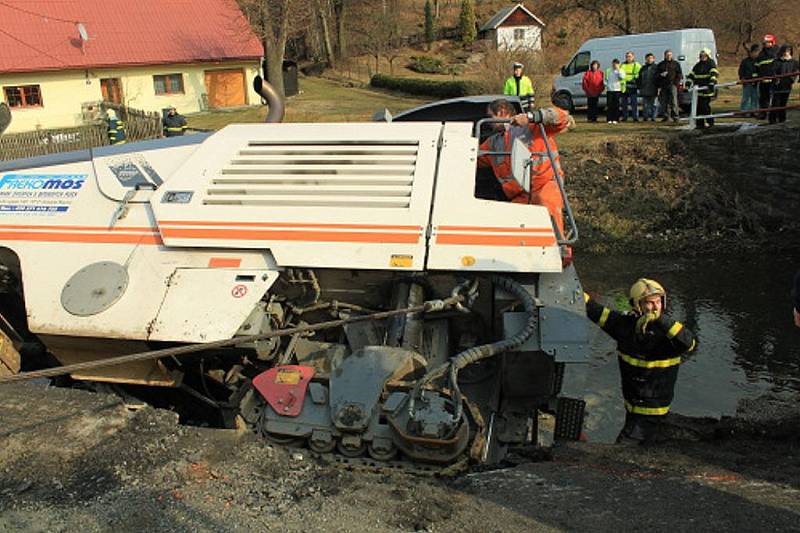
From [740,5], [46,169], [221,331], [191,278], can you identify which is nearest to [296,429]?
[221,331]

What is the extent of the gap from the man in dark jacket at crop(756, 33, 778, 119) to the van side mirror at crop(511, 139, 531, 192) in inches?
395

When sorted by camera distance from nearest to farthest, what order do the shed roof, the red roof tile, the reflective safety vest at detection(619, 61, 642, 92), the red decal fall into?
the red decal, the reflective safety vest at detection(619, 61, 642, 92), the red roof tile, the shed roof

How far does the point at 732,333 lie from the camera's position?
8586mm

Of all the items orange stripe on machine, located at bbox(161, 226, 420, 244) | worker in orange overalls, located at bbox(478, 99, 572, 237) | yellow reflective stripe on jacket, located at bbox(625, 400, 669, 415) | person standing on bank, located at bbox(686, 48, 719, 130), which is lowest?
yellow reflective stripe on jacket, located at bbox(625, 400, 669, 415)

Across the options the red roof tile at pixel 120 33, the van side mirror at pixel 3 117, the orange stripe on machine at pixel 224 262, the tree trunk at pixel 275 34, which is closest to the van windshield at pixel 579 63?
the tree trunk at pixel 275 34

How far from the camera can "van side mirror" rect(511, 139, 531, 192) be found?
5160 millimetres

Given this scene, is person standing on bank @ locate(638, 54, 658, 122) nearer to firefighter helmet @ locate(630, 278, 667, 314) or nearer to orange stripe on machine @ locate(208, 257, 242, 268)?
firefighter helmet @ locate(630, 278, 667, 314)

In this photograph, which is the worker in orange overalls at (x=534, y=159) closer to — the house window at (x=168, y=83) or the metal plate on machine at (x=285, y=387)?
the metal plate on machine at (x=285, y=387)

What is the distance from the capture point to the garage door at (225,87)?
3153 cm

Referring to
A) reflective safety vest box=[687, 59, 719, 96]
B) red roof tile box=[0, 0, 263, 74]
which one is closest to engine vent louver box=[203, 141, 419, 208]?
reflective safety vest box=[687, 59, 719, 96]

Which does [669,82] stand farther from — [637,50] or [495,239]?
[495,239]

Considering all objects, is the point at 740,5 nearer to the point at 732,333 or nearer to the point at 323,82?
the point at 323,82

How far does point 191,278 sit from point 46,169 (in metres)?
1.65

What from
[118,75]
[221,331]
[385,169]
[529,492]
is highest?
[118,75]
